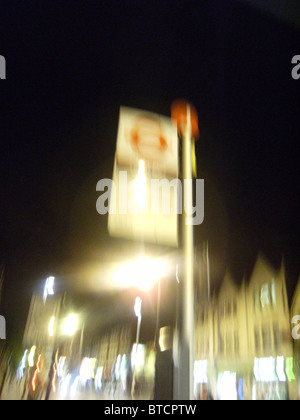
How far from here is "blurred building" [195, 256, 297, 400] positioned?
24.0 m

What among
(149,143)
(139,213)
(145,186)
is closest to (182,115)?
(149,143)

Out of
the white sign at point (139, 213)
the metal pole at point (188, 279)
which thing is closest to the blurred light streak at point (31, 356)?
the white sign at point (139, 213)

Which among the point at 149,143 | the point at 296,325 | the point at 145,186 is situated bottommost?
the point at 145,186

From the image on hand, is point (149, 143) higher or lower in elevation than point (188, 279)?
higher

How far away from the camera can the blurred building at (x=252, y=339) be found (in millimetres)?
24000

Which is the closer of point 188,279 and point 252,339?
point 188,279

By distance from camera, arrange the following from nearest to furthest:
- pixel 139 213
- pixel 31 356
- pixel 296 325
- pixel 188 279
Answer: pixel 188 279 < pixel 139 213 < pixel 296 325 < pixel 31 356

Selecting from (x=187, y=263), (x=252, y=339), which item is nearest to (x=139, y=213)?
(x=187, y=263)

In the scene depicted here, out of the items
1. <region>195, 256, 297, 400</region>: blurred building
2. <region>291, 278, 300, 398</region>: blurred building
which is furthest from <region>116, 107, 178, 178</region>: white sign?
<region>291, 278, 300, 398</region>: blurred building

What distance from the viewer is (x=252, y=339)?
91.7ft

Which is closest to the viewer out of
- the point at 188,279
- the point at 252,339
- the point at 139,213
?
the point at 188,279

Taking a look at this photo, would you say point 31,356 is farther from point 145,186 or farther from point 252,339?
point 145,186

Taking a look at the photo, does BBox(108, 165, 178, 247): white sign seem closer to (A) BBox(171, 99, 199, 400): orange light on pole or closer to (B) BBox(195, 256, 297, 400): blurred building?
(A) BBox(171, 99, 199, 400): orange light on pole
